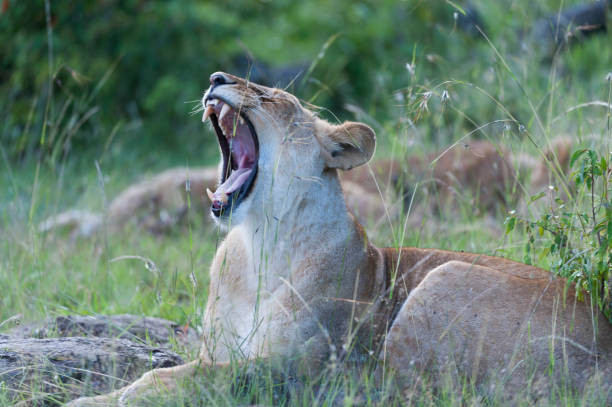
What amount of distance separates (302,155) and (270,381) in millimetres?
1095

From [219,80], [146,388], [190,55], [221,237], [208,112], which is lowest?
[221,237]

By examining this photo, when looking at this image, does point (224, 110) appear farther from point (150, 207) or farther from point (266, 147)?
point (150, 207)

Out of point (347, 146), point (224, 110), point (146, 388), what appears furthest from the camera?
point (347, 146)

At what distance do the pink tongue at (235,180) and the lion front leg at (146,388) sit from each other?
2.75 ft

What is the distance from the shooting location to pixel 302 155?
369cm

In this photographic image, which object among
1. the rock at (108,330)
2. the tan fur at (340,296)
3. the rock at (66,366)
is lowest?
the rock at (108,330)

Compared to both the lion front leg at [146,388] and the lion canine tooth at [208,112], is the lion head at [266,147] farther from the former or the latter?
the lion front leg at [146,388]

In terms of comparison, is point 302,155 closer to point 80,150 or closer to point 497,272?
point 497,272

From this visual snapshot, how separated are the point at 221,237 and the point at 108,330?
4.95 ft

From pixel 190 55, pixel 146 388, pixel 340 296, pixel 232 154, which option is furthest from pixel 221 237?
pixel 190 55

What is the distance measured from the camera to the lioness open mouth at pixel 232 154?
358 cm

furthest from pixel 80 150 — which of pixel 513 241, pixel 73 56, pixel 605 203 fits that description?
pixel 605 203

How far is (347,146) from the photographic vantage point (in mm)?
3787

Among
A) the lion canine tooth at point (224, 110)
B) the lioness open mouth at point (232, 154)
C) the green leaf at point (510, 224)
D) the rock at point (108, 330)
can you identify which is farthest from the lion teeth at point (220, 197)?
the green leaf at point (510, 224)
